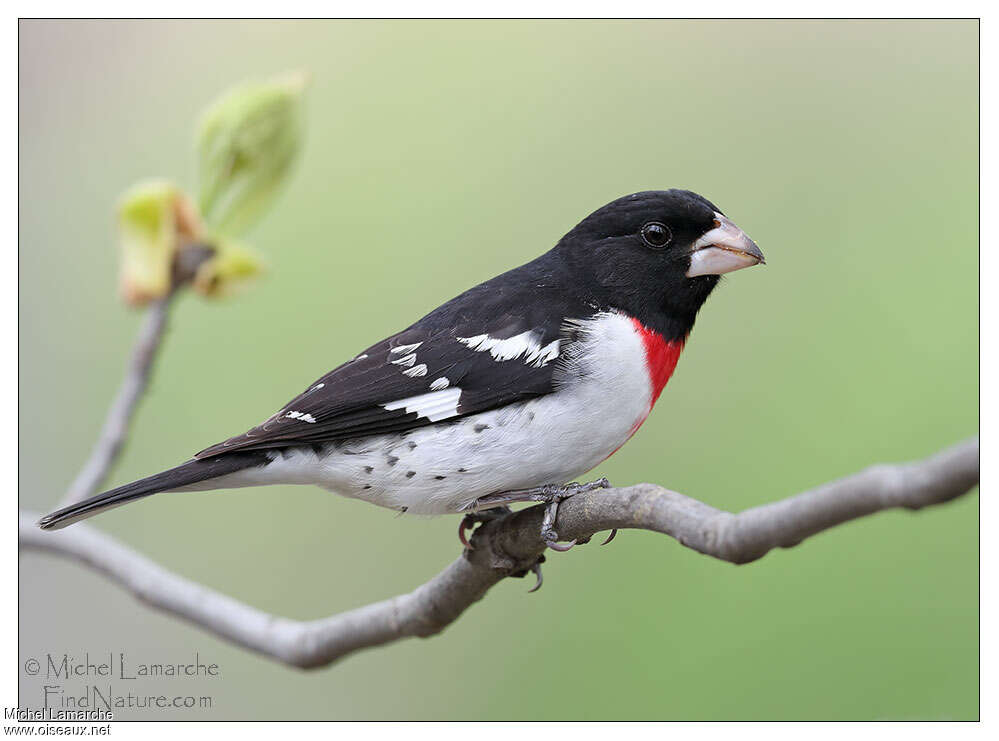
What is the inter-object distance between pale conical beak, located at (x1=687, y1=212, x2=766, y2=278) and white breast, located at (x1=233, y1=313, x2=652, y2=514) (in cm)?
21

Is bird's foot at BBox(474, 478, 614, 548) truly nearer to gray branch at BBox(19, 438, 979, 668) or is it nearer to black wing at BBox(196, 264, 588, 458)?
gray branch at BBox(19, 438, 979, 668)

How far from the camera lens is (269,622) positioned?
237 centimetres

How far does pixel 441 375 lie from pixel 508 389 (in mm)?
147

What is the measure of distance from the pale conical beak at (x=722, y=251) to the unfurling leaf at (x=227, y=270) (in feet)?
3.46

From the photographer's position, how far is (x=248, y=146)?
249 cm

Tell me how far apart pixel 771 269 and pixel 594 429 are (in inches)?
52.7

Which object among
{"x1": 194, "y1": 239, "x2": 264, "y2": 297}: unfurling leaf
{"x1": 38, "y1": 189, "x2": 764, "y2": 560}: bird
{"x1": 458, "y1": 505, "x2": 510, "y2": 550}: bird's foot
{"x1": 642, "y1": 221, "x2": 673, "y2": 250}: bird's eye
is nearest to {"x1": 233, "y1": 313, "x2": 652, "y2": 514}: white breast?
{"x1": 38, "y1": 189, "x2": 764, "y2": 560}: bird

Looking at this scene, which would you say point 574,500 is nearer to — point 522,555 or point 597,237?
point 522,555

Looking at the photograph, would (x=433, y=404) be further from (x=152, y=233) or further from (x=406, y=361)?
(x=152, y=233)

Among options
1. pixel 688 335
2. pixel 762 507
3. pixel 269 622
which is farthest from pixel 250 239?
pixel 762 507

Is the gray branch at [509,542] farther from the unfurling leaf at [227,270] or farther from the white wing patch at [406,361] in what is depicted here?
the unfurling leaf at [227,270]

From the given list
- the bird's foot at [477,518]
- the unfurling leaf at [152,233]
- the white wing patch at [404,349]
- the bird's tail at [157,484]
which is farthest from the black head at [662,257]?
the unfurling leaf at [152,233]

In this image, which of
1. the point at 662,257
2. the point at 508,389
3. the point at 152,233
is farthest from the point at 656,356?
the point at 152,233

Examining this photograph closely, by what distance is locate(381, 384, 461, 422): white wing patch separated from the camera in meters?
2.04
